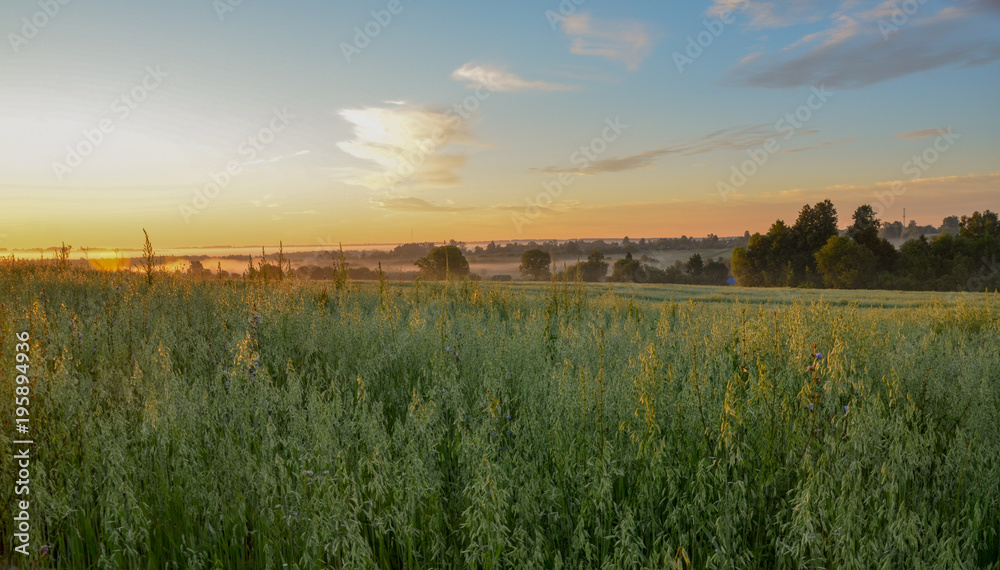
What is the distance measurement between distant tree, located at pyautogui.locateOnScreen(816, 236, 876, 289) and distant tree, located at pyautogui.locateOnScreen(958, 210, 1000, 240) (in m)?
12.4

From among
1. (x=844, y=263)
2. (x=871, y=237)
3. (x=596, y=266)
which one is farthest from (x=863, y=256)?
(x=596, y=266)

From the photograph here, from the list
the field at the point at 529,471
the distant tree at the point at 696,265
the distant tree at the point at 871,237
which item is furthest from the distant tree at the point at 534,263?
the field at the point at 529,471

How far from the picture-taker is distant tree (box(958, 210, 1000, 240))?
179 feet

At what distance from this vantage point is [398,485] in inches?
100

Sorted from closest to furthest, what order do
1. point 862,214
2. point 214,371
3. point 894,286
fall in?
Answer: point 214,371 < point 894,286 < point 862,214

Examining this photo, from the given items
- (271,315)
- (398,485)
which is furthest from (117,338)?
(398,485)

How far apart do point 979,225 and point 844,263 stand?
18.2 metres

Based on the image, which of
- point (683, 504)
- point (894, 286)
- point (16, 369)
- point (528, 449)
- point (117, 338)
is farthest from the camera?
point (894, 286)

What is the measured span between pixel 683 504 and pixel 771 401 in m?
1.09

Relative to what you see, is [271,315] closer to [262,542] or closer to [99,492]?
[99,492]

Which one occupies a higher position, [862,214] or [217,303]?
[862,214]

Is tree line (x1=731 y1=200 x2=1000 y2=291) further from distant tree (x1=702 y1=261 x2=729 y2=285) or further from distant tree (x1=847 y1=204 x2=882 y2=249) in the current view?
distant tree (x1=702 y1=261 x2=729 y2=285)

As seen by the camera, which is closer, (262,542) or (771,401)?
(262,542)

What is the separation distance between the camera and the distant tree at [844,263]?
52.8 meters
